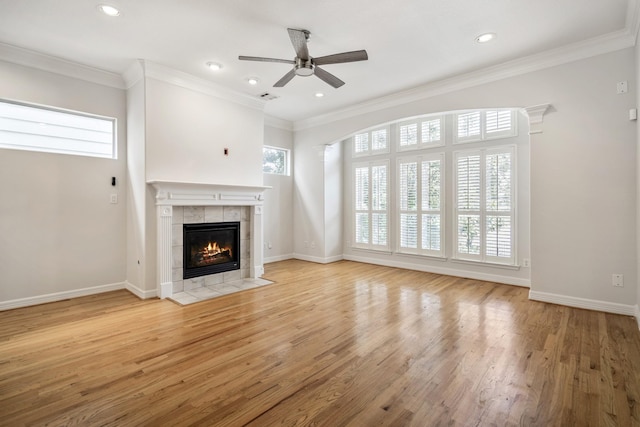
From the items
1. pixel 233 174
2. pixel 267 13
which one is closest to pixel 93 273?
pixel 233 174

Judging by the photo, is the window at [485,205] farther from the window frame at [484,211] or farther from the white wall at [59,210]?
the white wall at [59,210]

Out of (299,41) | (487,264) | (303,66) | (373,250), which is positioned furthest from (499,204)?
(299,41)

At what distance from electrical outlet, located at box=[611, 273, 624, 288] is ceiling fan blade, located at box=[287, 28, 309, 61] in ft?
13.7

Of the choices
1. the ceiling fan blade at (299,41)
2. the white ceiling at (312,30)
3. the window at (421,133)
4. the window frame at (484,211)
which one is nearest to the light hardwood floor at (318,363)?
the window frame at (484,211)

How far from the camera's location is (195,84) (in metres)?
4.46

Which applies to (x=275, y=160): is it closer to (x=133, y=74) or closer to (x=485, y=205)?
(x=133, y=74)

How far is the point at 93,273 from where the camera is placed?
13.8 feet

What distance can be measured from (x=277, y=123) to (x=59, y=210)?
4.14 meters

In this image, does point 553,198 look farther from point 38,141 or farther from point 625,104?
point 38,141

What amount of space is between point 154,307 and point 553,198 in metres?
5.11

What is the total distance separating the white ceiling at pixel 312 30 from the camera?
114 inches

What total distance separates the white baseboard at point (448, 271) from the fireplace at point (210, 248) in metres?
2.81

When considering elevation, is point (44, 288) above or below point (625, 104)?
below

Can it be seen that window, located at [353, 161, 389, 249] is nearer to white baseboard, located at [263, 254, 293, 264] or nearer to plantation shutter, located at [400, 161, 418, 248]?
plantation shutter, located at [400, 161, 418, 248]
